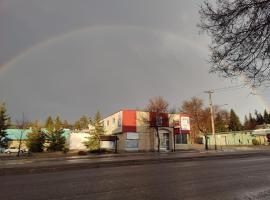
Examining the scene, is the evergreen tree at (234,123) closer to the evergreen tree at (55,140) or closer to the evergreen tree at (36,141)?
the evergreen tree at (55,140)

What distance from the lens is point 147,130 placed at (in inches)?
2067

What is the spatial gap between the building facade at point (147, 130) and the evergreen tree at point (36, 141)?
19417mm

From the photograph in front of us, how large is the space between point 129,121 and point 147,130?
4253 mm

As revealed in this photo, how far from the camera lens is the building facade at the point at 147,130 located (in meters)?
50.6

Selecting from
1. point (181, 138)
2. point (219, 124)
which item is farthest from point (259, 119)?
point (181, 138)

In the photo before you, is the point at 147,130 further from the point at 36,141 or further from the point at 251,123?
the point at 251,123

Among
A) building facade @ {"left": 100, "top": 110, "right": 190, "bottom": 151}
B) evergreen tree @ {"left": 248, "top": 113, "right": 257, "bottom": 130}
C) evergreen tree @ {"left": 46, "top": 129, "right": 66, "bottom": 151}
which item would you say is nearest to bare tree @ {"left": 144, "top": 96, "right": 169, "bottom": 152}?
building facade @ {"left": 100, "top": 110, "right": 190, "bottom": 151}

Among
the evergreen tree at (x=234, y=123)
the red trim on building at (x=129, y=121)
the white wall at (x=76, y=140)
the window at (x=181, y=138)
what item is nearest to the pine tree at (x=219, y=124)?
the evergreen tree at (x=234, y=123)

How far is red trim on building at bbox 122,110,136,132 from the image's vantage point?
5038cm

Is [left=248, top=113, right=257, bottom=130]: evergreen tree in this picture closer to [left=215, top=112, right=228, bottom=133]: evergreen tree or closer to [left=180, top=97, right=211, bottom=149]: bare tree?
[left=215, top=112, right=228, bottom=133]: evergreen tree

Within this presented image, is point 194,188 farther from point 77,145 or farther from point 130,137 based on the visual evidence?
point 77,145

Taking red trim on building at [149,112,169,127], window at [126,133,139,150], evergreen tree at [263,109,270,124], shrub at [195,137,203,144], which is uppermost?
evergreen tree at [263,109,270,124]

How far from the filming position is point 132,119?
5119cm

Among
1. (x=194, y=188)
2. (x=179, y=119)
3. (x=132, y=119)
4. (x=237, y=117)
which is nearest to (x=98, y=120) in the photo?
(x=132, y=119)
